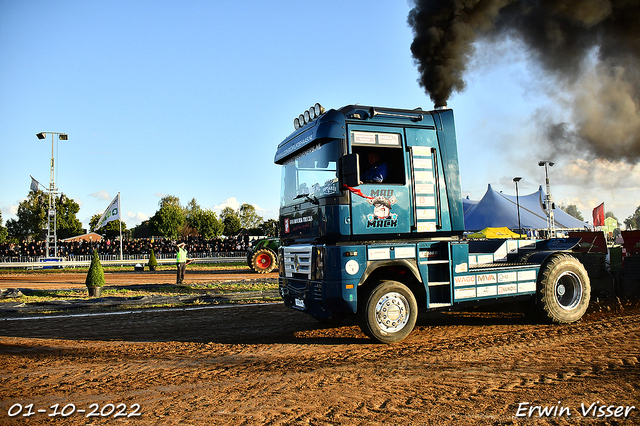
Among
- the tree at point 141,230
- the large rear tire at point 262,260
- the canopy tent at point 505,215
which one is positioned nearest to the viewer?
the large rear tire at point 262,260

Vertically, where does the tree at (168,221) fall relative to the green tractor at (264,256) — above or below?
above

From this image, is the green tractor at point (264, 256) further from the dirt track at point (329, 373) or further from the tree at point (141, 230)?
the tree at point (141, 230)

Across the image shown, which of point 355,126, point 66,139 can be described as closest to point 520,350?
point 355,126

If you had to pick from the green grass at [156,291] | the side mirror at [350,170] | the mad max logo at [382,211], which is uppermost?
the side mirror at [350,170]

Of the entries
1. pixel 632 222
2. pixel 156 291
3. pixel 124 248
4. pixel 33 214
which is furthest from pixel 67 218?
pixel 632 222

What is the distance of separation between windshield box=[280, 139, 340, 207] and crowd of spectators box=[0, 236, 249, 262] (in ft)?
101

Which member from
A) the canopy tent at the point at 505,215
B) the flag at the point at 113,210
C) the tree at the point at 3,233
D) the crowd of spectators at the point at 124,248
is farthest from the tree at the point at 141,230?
the canopy tent at the point at 505,215

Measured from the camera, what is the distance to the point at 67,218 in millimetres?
58125

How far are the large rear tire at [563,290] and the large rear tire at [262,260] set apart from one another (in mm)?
16058

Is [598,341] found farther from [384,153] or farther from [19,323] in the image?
[19,323]

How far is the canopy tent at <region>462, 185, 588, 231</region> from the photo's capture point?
32938 mm

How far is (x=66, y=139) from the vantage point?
33062 mm

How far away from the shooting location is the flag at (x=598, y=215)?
3319cm

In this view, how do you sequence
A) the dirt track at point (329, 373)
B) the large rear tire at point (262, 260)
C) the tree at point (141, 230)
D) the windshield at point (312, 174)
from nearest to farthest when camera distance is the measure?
the dirt track at point (329, 373)
the windshield at point (312, 174)
the large rear tire at point (262, 260)
the tree at point (141, 230)
